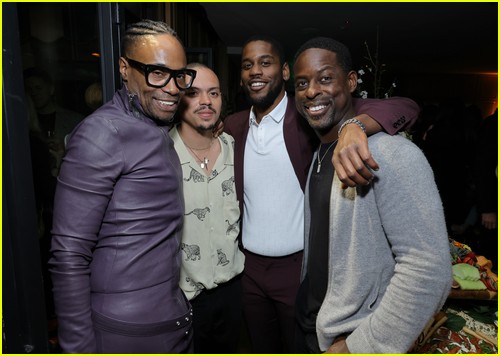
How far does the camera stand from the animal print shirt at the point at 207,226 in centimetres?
178

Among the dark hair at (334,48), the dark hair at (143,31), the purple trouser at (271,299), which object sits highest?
the dark hair at (143,31)

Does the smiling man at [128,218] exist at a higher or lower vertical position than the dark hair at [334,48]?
lower

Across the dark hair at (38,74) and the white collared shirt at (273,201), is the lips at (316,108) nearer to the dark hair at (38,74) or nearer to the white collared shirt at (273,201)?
the white collared shirt at (273,201)

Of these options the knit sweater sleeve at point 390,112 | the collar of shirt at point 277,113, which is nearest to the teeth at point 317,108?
the knit sweater sleeve at point 390,112

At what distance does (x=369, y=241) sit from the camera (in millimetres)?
1112

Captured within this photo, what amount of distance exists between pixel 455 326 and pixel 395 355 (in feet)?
2.12

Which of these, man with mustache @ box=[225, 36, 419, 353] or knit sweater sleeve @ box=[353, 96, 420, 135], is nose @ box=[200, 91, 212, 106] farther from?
knit sweater sleeve @ box=[353, 96, 420, 135]

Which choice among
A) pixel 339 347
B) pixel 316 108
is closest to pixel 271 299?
pixel 339 347

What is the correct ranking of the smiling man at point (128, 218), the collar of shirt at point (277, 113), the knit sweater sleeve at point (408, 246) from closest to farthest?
the knit sweater sleeve at point (408, 246) < the smiling man at point (128, 218) < the collar of shirt at point (277, 113)

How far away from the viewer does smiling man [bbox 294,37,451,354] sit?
3.33 feet

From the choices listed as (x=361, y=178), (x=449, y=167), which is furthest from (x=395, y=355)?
(x=449, y=167)

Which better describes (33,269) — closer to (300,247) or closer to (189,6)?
(300,247)

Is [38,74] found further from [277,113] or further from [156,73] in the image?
[277,113]

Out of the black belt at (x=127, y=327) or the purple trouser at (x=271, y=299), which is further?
the purple trouser at (x=271, y=299)
